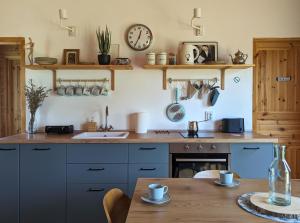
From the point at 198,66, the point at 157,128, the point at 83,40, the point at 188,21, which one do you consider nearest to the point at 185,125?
the point at 157,128

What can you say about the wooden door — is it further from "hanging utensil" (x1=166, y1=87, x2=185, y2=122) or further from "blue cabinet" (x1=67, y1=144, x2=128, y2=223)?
"blue cabinet" (x1=67, y1=144, x2=128, y2=223)

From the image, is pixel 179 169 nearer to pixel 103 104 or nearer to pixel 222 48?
pixel 103 104

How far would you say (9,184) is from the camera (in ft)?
8.71

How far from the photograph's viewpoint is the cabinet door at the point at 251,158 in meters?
2.69

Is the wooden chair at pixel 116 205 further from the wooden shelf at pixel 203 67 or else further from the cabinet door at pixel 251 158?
the wooden shelf at pixel 203 67

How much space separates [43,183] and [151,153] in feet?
3.55

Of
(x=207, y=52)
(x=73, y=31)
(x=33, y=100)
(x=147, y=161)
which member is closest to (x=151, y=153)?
(x=147, y=161)

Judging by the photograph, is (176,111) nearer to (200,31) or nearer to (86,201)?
(200,31)

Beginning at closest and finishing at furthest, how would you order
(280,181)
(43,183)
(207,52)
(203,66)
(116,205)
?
(280,181)
(116,205)
(43,183)
(203,66)
(207,52)

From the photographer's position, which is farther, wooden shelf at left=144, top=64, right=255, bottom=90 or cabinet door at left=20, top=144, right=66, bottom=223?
wooden shelf at left=144, top=64, right=255, bottom=90

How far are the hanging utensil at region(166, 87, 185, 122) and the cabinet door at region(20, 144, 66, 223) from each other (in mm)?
1286

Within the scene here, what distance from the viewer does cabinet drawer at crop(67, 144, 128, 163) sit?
8.68 ft

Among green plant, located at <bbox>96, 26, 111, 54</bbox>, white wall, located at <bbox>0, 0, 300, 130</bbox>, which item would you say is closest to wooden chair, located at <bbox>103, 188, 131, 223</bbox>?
white wall, located at <bbox>0, 0, 300, 130</bbox>

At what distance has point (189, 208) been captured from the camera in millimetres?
1280
